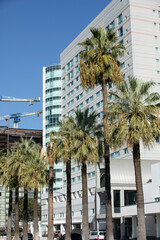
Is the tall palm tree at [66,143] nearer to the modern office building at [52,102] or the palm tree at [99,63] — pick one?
the palm tree at [99,63]

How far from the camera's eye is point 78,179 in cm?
11050

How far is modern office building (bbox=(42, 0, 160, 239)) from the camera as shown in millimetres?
74312

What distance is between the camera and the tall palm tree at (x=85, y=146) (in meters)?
39.0

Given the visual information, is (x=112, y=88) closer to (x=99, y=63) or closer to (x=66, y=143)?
(x=66, y=143)

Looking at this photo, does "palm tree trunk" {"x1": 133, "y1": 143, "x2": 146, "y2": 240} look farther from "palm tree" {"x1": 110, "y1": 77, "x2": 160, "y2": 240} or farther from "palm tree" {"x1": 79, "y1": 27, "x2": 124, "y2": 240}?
"palm tree" {"x1": 79, "y1": 27, "x2": 124, "y2": 240}

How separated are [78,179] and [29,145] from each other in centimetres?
5301

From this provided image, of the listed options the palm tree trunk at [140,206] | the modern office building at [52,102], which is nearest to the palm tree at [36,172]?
the palm tree trunk at [140,206]

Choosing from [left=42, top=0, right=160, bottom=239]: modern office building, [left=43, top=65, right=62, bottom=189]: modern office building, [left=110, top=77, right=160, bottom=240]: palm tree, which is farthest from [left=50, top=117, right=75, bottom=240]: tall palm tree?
[left=43, top=65, right=62, bottom=189]: modern office building

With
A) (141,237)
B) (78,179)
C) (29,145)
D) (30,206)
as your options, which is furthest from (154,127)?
(30,206)

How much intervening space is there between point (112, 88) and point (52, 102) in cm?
4667

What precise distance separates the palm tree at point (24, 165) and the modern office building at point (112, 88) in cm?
1824

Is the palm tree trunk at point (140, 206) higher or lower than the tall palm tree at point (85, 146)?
lower

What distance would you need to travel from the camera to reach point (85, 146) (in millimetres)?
38875

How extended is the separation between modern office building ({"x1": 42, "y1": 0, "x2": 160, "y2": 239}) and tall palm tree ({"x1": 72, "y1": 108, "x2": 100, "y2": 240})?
2975cm
